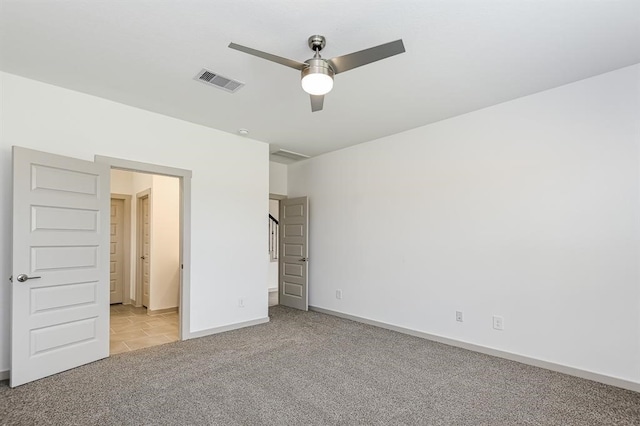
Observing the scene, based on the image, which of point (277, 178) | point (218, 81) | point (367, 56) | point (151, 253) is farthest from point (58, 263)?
point (277, 178)

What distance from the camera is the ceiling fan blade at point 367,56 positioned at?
6.74ft

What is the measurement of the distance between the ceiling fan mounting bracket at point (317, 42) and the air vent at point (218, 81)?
101cm

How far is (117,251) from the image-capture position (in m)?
6.61

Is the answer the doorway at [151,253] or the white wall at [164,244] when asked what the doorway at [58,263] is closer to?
the doorway at [151,253]

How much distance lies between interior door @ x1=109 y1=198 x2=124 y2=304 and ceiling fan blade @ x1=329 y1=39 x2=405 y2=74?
592 cm

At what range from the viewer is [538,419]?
2.45 m

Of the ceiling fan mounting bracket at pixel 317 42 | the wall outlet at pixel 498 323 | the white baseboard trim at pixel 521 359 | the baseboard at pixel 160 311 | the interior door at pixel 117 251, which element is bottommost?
the baseboard at pixel 160 311

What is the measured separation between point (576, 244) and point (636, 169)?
80cm

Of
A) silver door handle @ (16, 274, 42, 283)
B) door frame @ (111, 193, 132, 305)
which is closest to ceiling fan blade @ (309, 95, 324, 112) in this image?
silver door handle @ (16, 274, 42, 283)

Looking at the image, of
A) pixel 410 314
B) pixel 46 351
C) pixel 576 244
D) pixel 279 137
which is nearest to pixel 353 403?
pixel 410 314

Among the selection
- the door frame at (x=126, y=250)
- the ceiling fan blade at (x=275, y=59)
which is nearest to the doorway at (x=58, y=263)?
the ceiling fan blade at (x=275, y=59)

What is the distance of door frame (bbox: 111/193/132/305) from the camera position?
21.5ft

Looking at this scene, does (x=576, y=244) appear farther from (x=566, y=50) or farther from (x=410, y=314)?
(x=410, y=314)

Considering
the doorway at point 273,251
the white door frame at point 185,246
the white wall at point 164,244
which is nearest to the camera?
the white door frame at point 185,246
